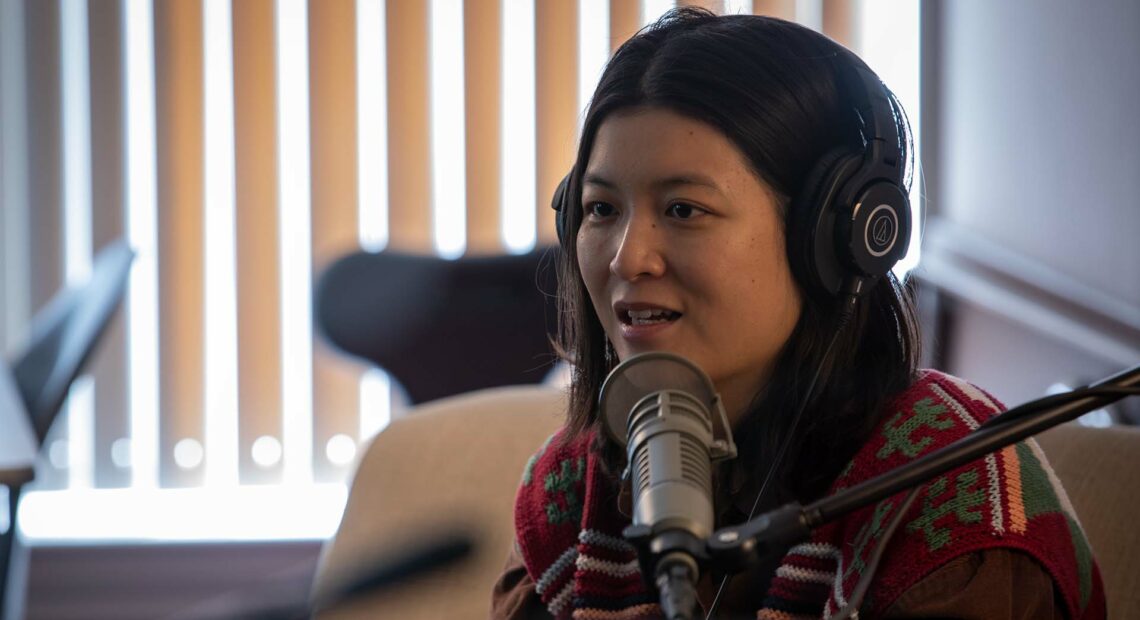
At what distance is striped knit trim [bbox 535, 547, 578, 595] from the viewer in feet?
3.44

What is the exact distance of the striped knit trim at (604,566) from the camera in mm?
1015

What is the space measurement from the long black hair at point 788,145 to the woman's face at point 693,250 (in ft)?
0.07

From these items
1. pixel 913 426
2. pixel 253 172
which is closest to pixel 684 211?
pixel 913 426

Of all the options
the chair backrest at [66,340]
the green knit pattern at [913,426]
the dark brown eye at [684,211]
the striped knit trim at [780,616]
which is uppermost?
the dark brown eye at [684,211]

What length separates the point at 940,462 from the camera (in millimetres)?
582

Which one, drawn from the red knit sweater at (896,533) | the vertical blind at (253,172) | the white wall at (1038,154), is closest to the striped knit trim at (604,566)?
the red knit sweater at (896,533)

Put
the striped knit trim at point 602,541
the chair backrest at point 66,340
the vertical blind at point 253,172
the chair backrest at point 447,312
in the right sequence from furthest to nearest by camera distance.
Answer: the vertical blind at point 253,172 → the chair backrest at point 447,312 → the chair backrest at point 66,340 → the striped knit trim at point 602,541

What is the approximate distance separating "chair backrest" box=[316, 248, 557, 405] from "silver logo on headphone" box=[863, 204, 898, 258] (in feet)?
3.68

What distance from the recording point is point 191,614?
0.50 m

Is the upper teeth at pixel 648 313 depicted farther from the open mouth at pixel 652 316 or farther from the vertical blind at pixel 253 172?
the vertical blind at pixel 253 172

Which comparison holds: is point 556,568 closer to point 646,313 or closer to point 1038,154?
point 646,313

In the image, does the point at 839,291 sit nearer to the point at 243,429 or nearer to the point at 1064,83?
the point at 1064,83

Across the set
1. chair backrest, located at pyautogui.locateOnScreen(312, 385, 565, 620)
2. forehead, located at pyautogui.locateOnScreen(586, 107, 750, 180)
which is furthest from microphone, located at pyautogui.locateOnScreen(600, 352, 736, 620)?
chair backrest, located at pyautogui.locateOnScreen(312, 385, 565, 620)

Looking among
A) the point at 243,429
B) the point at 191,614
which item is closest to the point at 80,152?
the point at 243,429
